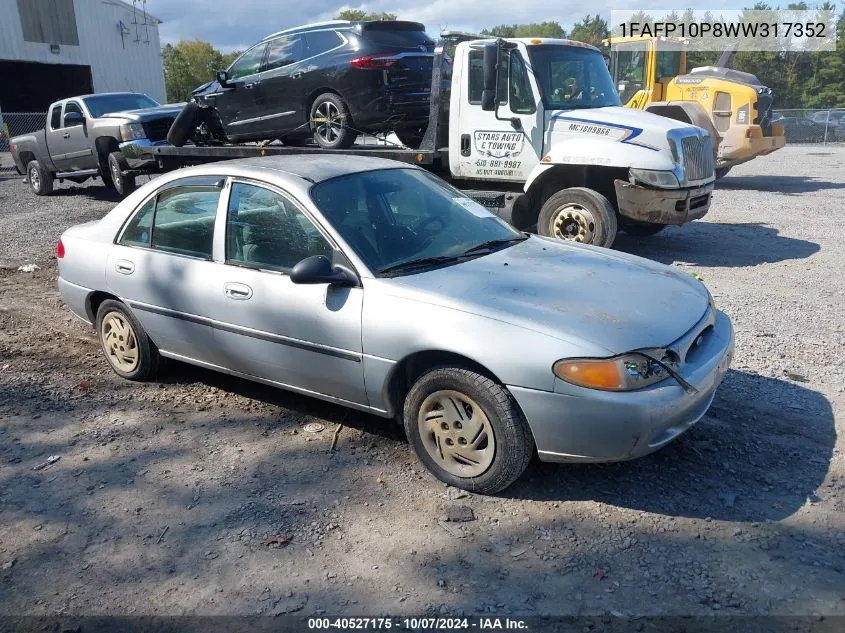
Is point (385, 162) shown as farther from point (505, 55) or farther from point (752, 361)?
point (505, 55)

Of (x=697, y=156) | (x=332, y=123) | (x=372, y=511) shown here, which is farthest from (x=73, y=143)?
(x=372, y=511)

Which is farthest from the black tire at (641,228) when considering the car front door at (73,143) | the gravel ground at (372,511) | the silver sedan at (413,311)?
the car front door at (73,143)

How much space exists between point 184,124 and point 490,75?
5.40m

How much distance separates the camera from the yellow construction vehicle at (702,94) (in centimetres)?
1484

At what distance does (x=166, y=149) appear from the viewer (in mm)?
11367

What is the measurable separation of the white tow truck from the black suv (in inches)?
13.4

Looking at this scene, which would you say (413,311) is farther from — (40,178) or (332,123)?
(40,178)

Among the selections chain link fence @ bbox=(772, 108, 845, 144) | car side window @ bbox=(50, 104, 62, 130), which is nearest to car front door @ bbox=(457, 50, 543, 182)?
car side window @ bbox=(50, 104, 62, 130)

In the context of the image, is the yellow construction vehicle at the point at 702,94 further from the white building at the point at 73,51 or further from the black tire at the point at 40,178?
the white building at the point at 73,51

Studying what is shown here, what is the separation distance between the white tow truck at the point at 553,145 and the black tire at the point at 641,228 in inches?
10.1

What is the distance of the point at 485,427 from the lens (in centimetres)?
348

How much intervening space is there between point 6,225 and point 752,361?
38.9 feet

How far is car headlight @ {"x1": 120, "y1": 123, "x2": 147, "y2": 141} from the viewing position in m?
13.5

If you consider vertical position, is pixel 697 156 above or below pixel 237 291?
above
